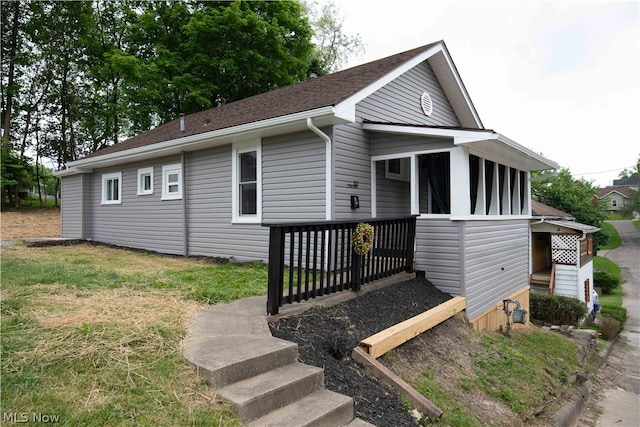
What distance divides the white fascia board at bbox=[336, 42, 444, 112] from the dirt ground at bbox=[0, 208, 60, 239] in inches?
529

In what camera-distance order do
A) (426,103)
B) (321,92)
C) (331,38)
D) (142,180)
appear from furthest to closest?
(331,38), (142,180), (426,103), (321,92)

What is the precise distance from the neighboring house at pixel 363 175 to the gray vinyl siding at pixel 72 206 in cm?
250

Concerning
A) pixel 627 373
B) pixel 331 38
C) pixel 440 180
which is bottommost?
pixel 627 373

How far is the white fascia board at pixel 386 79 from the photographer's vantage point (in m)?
6.08

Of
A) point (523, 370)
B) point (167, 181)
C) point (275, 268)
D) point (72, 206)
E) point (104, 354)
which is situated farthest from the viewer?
point (72, 206)

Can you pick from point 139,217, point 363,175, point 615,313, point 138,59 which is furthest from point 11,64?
point 615,313

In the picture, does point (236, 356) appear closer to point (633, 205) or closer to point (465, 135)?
point (465, 135)

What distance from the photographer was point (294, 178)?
6.98 m

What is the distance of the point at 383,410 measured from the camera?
301 cm

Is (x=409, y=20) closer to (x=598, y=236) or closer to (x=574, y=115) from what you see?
(x=574, y=115)

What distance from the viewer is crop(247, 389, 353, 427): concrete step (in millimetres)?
2410

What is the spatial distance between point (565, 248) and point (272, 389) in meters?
14.9

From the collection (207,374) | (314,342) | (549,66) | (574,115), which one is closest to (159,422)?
(207,374)

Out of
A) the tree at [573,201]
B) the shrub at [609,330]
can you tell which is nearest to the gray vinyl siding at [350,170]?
the shrub at [609,330]
